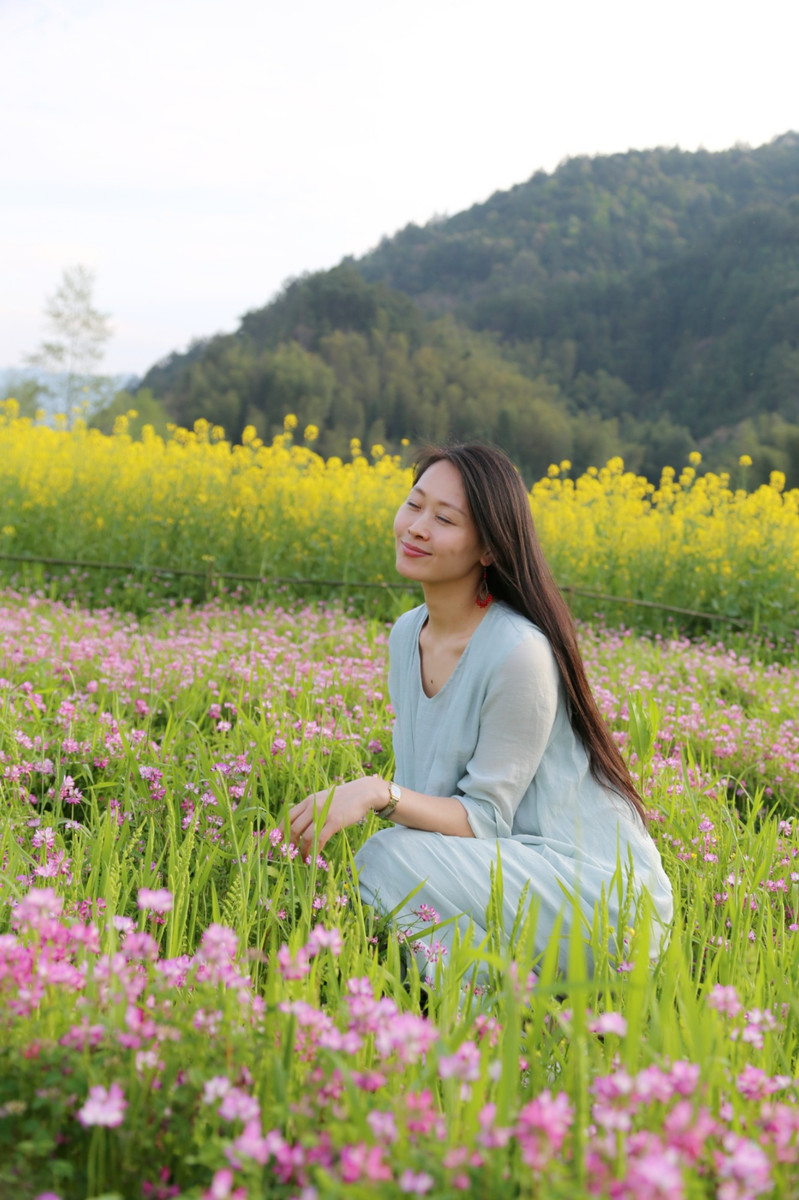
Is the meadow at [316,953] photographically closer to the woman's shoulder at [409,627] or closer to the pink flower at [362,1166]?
the pink flower at [362,1166]

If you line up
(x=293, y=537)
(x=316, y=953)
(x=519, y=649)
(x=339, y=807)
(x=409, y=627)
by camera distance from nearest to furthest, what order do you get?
(x=316, y=953)
(x=339, y=807)
(x=519, y=649)
(x=409, y=627)
(x=293, y=537)

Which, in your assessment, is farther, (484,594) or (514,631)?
(484,594)

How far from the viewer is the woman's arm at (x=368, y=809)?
1.98 m

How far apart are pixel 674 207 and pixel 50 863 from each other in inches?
2570

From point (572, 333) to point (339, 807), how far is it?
167 ft

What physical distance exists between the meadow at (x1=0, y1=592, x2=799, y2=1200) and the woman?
0.42ft

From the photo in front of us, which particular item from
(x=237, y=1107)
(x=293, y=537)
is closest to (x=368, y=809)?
(x=237, y=1107)

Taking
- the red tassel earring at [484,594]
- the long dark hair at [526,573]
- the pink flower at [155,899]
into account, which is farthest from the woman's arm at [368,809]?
the pink flower at [155,899]

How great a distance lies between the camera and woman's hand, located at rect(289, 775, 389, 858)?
1.98 m

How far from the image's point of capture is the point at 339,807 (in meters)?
1.98

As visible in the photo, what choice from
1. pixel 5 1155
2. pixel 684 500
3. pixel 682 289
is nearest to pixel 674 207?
pixel 682 289

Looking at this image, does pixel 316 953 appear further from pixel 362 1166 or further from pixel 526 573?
pixel 526 573

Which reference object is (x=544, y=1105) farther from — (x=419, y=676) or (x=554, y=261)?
(x=554, y=261)

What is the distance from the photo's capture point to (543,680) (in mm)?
2148
